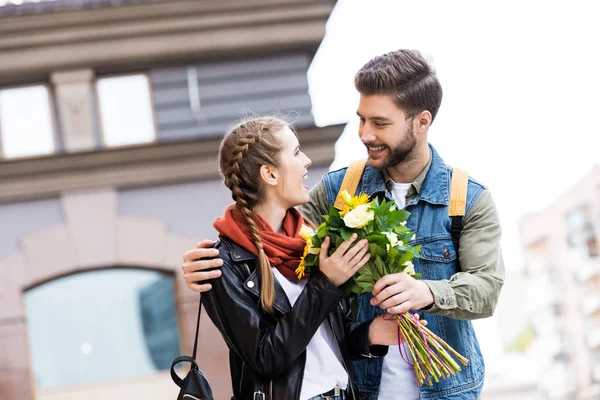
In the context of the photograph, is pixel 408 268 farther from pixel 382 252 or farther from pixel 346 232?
pixel 346 232

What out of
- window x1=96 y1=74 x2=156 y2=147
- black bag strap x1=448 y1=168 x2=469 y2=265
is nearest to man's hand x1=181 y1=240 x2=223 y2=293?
black bag strap x1=448 y1=168 x2=469 y2=265

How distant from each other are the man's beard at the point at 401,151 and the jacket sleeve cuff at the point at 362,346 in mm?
654

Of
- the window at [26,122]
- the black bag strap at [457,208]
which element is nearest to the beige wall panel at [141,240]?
the window at [26,122]

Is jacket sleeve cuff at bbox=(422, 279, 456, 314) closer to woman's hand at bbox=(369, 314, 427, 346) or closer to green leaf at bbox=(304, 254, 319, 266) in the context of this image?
woman's hand at bbox=(369, 314, 427, 346)

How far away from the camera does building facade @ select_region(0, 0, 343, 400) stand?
9.03 meters

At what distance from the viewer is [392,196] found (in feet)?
11.2

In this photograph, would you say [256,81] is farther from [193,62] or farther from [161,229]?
[161,229]

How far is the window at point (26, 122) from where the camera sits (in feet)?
30.3

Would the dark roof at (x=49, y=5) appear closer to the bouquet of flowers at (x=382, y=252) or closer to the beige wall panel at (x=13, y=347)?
the beige wall panel at (x=13, y=347)

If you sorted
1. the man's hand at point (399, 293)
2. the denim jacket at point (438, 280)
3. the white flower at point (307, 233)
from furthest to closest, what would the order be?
the denim jacket at point (438, 280) → the white flower at point (307, 233) → the man's hand at point (399, 293)

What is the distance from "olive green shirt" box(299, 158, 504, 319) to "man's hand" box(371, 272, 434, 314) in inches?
2.8

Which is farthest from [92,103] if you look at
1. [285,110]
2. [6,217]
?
[285,110]

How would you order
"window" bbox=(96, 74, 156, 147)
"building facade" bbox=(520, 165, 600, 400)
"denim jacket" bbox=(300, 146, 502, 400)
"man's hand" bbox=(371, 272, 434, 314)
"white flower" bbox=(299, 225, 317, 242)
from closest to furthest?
"man's hand" bbox=(371, 272, 434, 314) < "white flower" bbox=(299, 225, 317, 242) < "denim jacket" bbox=(300, 146, 502, 400) < "window" bbox=(96, 74, 156, 147) < "building facade" bbox=(520, 165, 600, 400)


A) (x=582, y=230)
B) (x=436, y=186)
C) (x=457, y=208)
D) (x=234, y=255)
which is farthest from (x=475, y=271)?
(x=582, y=230)
